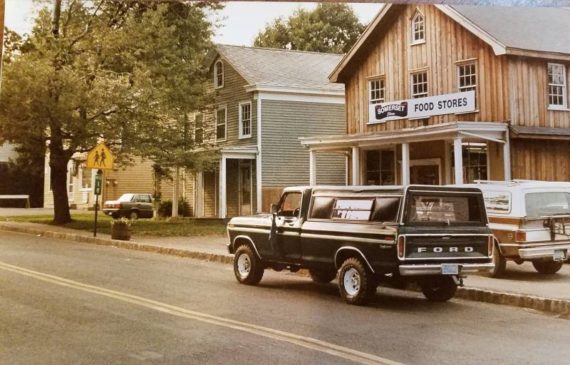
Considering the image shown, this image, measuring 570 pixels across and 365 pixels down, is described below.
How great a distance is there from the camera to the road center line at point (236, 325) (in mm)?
5383

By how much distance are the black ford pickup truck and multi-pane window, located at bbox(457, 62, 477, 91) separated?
367 centimetres

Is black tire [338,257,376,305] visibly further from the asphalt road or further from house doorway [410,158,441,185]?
house doorway [410,158,441,185]

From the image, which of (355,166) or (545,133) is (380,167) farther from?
(545,133)

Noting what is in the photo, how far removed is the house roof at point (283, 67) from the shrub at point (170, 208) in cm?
261

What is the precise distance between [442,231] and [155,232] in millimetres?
9802

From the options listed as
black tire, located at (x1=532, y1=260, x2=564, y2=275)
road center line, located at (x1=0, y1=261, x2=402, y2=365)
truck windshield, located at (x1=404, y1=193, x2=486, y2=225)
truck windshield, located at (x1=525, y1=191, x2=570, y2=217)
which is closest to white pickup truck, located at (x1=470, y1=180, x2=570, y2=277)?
truck windshield, located at (x1=525, y1=191, x2=570, y2=217)

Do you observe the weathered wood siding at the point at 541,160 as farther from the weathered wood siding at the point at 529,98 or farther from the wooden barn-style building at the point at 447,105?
the weathered wood siding at the point at 529,98

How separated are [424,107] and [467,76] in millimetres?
1625

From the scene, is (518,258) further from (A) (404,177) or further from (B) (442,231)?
(B) (442,231)

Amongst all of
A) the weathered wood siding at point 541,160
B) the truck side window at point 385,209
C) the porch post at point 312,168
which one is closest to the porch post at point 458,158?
the weathered wood siding at point 541,160

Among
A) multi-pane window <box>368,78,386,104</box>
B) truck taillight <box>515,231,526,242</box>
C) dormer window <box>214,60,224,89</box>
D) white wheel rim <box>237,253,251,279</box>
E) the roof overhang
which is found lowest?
white wheel rim <box>237,253,251,279</box>

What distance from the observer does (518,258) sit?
10.7 metres

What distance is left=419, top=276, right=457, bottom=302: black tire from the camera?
8906mm

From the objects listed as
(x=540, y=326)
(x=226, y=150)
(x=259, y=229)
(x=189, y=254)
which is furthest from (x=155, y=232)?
(x=540, y=326)
